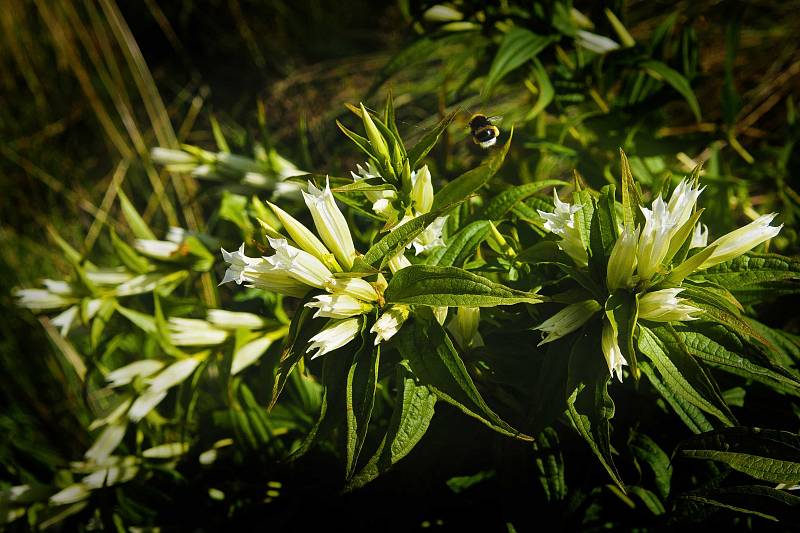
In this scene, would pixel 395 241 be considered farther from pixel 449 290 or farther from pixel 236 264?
pixel 236 264

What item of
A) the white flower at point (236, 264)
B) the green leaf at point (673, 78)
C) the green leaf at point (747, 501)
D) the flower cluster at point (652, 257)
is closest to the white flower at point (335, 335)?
the white flower at point (236, 264)

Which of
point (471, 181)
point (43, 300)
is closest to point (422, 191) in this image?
point (471, 181)

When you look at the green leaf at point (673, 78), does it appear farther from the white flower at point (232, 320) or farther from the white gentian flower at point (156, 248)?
the white gentian flower at point (156, 248)

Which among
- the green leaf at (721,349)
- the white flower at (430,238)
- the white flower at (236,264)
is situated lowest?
the green leaf at (721,349)

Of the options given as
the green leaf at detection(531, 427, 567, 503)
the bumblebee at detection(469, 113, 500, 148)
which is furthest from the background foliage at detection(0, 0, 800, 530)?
the bumblebee at detection(469, 113, 500, 148)

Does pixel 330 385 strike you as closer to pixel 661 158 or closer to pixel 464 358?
pixel 464 358

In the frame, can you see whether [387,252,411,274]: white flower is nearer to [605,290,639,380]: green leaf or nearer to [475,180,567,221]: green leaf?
[475,180,567,221]: green leaf
